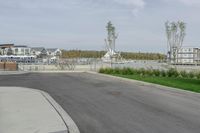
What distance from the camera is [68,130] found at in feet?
29.6

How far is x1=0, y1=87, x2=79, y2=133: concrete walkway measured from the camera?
29.6 feet

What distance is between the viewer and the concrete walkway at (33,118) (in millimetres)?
9031

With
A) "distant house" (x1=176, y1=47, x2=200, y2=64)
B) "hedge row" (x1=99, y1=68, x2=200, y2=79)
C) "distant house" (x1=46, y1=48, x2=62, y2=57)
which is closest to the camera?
"hedge row" (x1=99, y1=68, x2=200, y2=79)

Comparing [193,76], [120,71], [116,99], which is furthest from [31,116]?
[120,71]

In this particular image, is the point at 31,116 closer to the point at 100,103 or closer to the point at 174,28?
the point at 100,103

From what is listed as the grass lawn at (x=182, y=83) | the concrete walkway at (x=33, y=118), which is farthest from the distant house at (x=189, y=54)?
the concrete walkway at (x=33, y=118)

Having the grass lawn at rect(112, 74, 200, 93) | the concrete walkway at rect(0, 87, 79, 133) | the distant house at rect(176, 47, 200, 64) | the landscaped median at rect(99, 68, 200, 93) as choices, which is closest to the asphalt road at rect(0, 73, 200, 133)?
the concrete walkway at rect(0, 87, 79, 133)

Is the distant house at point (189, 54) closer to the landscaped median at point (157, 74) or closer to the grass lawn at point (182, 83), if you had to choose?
the landscaped median at point (157, 74)

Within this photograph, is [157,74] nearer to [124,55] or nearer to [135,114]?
[135,114]

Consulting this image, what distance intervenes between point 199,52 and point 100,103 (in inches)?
4043

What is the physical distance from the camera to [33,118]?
10.4 meters

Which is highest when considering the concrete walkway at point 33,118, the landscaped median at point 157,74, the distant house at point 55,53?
the distant house at point 55,53

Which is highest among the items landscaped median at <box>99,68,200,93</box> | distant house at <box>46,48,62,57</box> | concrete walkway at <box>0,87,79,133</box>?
distant house at <box>46,48,62,57</box>

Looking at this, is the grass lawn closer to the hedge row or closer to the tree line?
the hedge row
